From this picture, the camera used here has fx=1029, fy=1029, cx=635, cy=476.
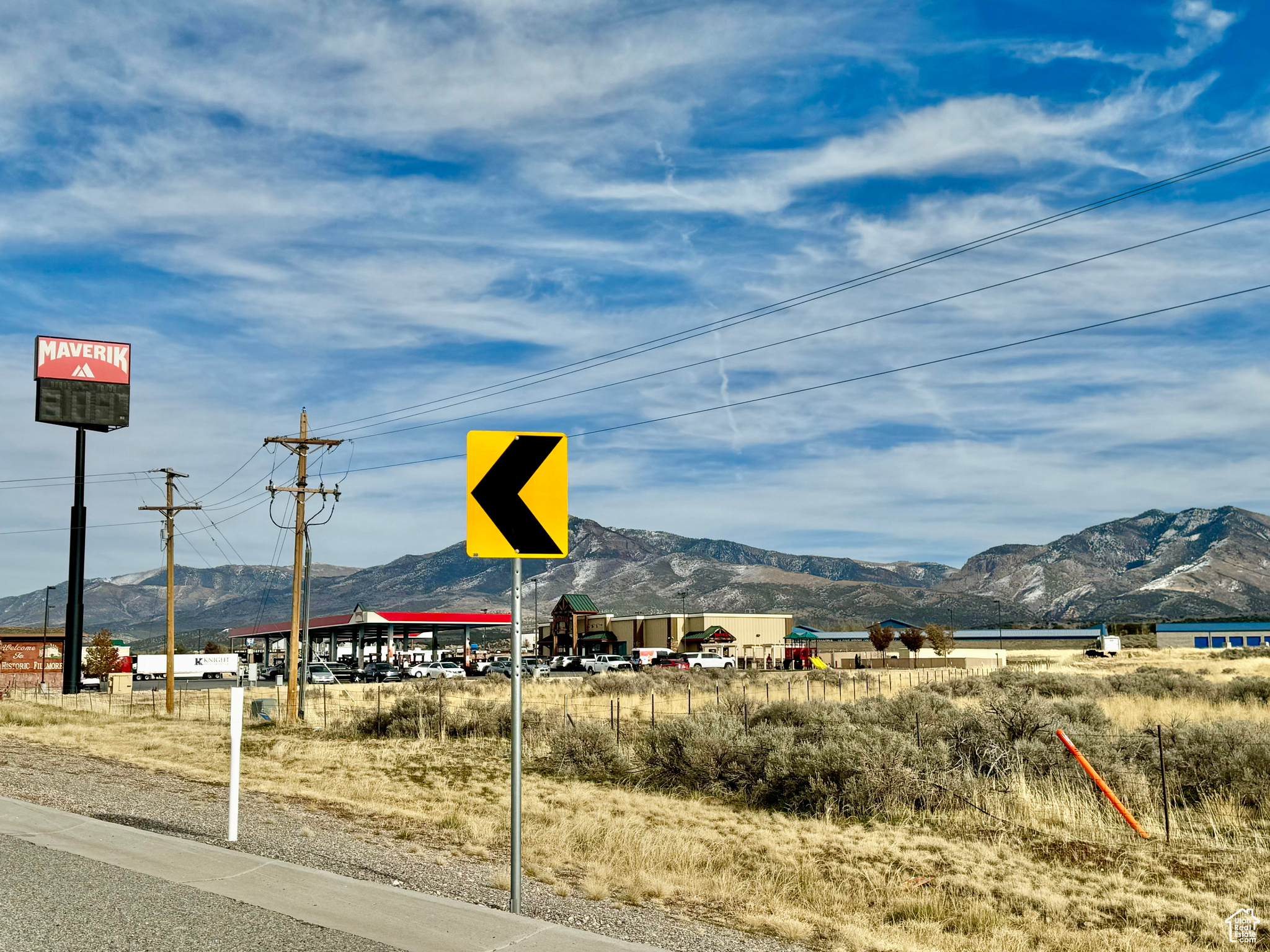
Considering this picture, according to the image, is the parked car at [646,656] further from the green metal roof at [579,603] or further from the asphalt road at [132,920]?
the asphalt road at [132,920]

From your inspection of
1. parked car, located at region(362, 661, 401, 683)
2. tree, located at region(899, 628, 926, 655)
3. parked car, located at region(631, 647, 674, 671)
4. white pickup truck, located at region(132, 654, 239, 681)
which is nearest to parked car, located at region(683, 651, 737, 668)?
parked car, located at region(631, 647, 674, 671)

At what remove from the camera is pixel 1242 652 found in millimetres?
97250

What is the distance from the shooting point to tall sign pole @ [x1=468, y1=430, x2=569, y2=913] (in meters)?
8.05

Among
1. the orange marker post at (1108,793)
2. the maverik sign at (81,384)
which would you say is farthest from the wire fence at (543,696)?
the maverik sign at (81,384)

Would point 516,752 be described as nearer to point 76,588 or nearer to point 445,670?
point 76,588

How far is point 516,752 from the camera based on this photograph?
7883 mm

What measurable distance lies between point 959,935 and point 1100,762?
9712 mm

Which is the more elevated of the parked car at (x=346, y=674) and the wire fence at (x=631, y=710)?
the wire fence at (x=631, y=710)

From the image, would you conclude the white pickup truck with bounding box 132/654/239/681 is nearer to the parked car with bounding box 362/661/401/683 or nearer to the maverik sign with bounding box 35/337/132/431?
the parked car with bounding box 362/661/401/683

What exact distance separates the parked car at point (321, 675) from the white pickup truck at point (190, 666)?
21836 mm

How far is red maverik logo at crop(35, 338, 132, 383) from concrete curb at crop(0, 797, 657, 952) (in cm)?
6333

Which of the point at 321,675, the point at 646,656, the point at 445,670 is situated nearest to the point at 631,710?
the point at 445,670

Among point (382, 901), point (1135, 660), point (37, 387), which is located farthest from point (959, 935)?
point (1135, 660)

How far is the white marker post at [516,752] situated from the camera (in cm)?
782
